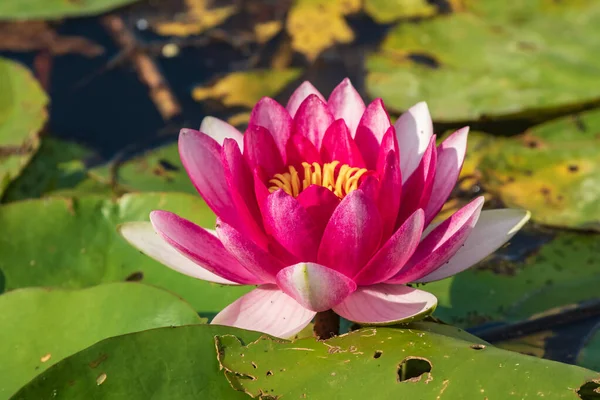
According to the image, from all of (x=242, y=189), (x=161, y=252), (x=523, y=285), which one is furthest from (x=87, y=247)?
(x=523, y=285)

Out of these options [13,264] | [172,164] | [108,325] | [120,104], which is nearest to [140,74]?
[120,104]

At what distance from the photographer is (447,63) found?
3104mm

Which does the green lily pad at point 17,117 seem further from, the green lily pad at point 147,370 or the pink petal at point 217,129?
the green lily pad at point 147,370

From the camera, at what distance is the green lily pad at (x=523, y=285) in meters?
1.96

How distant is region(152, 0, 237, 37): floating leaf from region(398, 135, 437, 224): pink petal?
2.83 m

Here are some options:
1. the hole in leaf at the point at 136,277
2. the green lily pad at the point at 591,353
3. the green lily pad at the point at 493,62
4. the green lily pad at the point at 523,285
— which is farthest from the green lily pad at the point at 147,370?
the green lily pad at the point at 493,62

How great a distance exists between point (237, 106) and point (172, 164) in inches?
29.0

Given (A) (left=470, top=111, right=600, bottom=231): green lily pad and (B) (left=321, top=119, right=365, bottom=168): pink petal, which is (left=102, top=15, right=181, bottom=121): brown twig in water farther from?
(B) (left=321, top=119, right=365, bottom=168): pink petal

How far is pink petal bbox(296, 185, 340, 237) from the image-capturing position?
1345 mm

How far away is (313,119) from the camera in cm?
161

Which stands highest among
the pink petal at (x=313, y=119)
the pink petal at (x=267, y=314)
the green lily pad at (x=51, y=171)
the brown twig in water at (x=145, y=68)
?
the pink petal at (x=313, y=119)

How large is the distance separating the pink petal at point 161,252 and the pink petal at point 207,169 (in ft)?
0.47

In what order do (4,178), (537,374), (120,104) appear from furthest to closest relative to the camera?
(120,104), (4,178), (537,374)

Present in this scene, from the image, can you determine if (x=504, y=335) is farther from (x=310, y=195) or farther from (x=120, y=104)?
(x=120, y=104)
